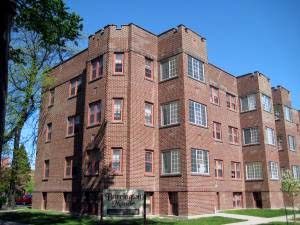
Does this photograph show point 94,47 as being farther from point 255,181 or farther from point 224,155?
point 255,181

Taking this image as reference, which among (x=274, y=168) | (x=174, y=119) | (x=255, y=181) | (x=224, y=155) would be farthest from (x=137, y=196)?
(x=274, y=168)

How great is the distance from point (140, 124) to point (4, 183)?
13980 millimetres

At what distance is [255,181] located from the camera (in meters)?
32.0

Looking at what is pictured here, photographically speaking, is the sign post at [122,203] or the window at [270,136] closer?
the sign post at [122,203]

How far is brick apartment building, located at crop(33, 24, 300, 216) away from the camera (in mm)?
22938

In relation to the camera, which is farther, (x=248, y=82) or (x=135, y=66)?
(x=248, y=82)

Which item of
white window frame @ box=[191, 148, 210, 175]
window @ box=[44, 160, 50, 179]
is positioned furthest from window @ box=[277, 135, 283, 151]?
window @ box=[44, 160, 50, 179]

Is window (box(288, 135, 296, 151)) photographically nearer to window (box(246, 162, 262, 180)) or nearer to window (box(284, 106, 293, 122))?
window (box(284, 106, 293, 122))

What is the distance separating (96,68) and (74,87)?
16.7 ft

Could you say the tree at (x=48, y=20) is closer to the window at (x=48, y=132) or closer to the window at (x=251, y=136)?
the window at (x=48, y=132)

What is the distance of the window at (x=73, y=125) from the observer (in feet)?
92.7

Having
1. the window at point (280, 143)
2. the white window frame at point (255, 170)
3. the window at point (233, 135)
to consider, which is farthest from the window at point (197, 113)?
the window at point (280, 143)

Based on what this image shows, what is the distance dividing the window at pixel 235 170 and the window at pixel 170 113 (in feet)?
34.9

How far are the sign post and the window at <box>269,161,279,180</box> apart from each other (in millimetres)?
21369
